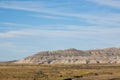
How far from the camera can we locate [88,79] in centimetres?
10312

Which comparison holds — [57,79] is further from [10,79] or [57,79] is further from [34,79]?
[10,79]

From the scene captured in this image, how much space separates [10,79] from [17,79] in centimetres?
232

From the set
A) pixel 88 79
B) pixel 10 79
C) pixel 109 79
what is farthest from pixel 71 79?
pixel 10 79

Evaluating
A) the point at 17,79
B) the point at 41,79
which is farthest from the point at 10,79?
the point at 41,79

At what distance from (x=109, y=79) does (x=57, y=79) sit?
1814 cm

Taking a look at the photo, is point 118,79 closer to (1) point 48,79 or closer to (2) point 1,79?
(1) point 48,79

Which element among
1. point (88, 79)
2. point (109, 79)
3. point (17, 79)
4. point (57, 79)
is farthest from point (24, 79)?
point (109, 79)

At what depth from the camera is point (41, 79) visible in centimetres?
10138

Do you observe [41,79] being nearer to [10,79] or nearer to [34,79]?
[34,79]

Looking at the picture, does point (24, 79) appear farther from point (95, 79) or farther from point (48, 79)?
point (95, 79)

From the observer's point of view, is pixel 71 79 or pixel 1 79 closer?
pixel 1 79

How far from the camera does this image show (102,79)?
103 metres

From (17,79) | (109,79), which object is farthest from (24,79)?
(109,79)

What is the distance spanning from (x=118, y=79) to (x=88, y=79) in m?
10.3
